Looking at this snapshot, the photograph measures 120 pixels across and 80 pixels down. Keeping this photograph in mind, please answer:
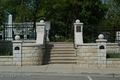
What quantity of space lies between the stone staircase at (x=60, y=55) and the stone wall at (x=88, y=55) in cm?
110

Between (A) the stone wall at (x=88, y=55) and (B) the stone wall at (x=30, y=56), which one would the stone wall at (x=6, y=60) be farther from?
(A) the stone wall at (x=88, y=55)

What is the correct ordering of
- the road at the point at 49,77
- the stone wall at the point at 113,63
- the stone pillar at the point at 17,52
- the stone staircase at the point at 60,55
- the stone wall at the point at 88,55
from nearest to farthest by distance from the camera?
the road at the point at 49,77 < the stone wall at the point at 113,63 < the stone wall at the point at 88,55 < the stone pillar at the point at 17,52 < the stone staircase at the point at 60,55

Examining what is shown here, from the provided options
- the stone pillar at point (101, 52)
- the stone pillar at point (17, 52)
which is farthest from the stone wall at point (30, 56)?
the stone pillar at point (101, 52)

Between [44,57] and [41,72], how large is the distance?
297cm

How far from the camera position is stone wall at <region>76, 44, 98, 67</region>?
10.4 metres

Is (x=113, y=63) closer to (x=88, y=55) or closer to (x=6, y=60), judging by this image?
(x=88, y=55)

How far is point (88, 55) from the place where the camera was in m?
10.4

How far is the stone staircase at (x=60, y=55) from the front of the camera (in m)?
11.5

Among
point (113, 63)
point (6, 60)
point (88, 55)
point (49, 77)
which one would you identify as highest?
point (88, 55)

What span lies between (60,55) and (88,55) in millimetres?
2373

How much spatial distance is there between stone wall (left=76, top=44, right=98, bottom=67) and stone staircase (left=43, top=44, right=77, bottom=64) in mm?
1103

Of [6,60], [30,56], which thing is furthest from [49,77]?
[6,60]

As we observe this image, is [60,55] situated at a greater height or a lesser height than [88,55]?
lesser

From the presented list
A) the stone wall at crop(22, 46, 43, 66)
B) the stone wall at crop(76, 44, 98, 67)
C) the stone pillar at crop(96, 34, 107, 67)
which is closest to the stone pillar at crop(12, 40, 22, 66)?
the stone wall at crop(22, 46, 43, 66)
